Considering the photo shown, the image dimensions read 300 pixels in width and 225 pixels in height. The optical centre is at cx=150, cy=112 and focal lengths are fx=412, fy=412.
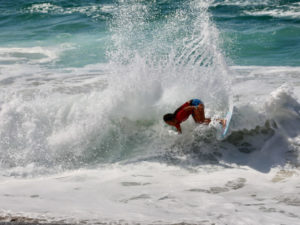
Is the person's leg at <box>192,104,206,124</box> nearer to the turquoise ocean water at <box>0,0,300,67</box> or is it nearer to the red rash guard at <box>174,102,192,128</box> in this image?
the red rash guard at <box>174,102,192,128</box>

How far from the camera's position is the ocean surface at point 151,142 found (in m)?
5.49

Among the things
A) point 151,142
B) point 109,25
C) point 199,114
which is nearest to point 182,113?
point 199,114

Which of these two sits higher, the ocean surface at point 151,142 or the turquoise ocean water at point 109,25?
the ocean surface at point 151,142

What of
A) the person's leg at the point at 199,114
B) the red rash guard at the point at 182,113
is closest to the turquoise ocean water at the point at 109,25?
the person's leg at the point at 199,114

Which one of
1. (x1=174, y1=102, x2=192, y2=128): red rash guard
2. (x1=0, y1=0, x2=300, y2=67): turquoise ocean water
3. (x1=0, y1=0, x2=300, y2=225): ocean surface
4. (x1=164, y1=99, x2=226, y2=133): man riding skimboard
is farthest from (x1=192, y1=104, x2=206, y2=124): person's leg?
(x1=0, y1=0, x2=300, y2=67): turquoise ocean water

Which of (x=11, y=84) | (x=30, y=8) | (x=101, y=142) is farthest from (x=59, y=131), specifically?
(x=30, y=8)

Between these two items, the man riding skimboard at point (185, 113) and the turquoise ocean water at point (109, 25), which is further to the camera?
the turquoise ocean water at point (109, 25)

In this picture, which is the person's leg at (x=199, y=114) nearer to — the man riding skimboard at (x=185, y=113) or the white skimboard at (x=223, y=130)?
the man riding skimboard at (x=185, y=113)

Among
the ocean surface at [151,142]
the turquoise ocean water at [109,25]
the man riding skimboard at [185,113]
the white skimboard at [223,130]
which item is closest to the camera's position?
the ocean surface at [151,142]

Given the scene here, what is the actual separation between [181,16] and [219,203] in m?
17.5

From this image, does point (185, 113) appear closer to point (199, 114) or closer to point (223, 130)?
point (199, 114)

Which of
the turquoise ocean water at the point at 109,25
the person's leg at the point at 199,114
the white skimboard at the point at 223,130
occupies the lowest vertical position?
the turquoise ocean water at the point at 109,25

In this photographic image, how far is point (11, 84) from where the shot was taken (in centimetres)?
1305

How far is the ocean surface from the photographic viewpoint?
549cm
